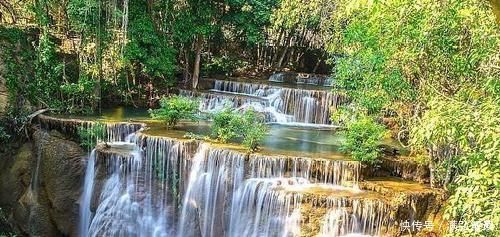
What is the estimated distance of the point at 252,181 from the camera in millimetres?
8648

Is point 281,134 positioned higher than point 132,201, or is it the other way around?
point 281,134

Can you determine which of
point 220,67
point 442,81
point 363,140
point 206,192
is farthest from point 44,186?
point 442,81

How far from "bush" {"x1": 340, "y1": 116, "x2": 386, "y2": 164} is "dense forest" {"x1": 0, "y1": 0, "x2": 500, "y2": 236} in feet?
0.08

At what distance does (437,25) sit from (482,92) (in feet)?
3.64

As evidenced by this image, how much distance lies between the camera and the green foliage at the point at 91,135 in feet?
34.5

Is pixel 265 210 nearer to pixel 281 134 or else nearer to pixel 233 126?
pixel 233 126

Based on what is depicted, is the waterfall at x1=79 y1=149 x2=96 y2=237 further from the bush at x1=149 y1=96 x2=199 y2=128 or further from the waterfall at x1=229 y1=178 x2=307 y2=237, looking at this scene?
the waterfall at x1=229 y1=178 x2=307 y2=237

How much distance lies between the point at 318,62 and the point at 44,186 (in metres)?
10.8

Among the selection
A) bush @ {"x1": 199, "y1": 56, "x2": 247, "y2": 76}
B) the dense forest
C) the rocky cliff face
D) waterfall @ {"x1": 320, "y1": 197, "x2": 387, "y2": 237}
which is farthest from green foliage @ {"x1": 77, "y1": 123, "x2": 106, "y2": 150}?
bush @ {"x1": 199, "y1": 56, "x2": 247, "y2": 76}

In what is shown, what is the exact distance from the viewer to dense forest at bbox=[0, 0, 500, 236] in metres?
4.86

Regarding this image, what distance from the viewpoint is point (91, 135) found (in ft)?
34.6

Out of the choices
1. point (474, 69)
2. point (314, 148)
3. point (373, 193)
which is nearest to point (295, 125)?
point (314, 148)

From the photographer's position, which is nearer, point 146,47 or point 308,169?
point 308,169

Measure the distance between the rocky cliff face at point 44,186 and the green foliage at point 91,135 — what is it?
20 cm
